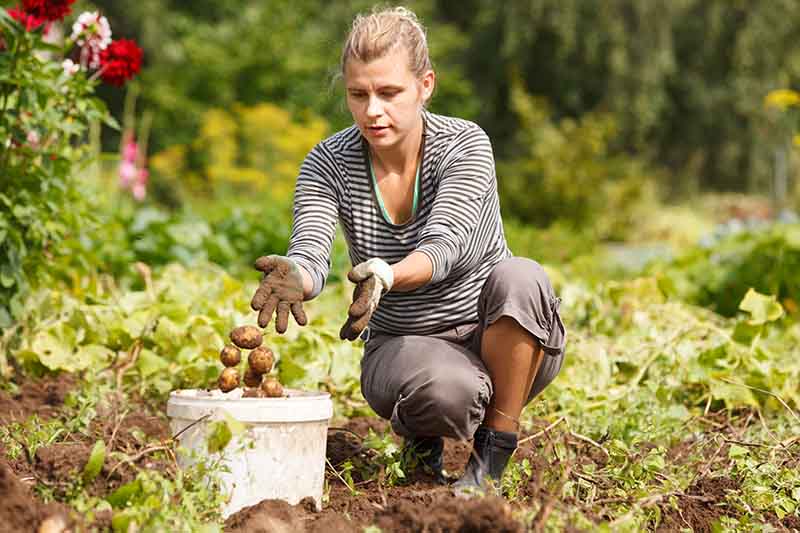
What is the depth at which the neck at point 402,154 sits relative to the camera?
8.39 ft

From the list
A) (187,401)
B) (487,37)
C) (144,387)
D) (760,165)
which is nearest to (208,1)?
(487,37)

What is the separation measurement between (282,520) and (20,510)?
0.50 m

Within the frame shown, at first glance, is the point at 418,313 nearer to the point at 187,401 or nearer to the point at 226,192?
the point at 187,401

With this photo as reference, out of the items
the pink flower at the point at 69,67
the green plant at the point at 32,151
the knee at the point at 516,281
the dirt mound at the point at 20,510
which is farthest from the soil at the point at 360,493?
the pink flower at the point at 69,67

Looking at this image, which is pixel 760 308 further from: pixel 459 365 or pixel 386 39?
pixel 386 39

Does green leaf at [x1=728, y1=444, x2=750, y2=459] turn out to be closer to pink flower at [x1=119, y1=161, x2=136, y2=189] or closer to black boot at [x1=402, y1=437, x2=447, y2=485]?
black boot at [x1=402, y1=437, x2=447, y2=485]

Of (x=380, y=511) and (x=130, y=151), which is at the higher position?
(x=380, y=511)

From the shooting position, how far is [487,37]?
614 inches

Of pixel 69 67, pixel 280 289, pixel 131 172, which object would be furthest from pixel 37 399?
pixel 131 172

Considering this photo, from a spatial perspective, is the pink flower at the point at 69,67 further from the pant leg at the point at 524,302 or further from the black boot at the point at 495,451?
the black boot at the point at 495,451

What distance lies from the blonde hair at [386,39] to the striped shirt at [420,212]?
20 cm

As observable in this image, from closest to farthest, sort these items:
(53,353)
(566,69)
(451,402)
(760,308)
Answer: (451,402), (53,353), (760,308), (566,69)

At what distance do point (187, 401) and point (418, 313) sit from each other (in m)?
0.74

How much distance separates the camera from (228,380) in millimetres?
2262
